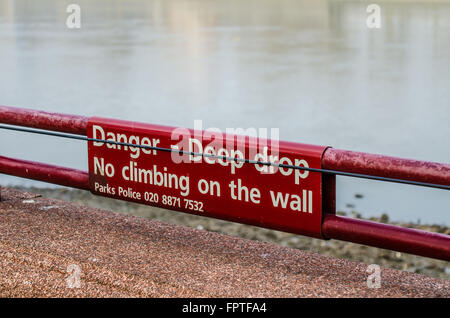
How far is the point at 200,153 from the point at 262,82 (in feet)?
87.6

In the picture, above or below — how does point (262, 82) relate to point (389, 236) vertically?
below

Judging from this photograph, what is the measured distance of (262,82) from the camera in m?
33.0

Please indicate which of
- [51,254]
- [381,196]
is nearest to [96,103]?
[381,196]

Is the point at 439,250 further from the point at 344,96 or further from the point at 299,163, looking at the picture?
the point at 344,96

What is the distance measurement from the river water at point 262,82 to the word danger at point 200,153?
6.68 metres

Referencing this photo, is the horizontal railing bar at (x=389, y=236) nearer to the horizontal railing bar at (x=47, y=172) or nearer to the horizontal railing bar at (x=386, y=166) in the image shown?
the horizontal railing bar at (x=386, y=166)

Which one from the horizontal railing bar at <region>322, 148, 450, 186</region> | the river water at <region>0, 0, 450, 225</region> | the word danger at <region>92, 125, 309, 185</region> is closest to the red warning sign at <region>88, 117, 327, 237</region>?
the word danger at <region>92, 125, 309, 185</region>

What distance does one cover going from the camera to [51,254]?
6.54 metres

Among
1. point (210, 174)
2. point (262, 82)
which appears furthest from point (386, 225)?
point (262, 82)

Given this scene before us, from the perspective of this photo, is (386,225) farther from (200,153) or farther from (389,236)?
(200,153)

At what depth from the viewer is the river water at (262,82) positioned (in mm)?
20505

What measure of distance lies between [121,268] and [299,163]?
146 centimetres

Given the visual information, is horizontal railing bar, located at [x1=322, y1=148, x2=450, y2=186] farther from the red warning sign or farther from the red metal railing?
the red warning sign

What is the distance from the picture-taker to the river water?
67.3ft
